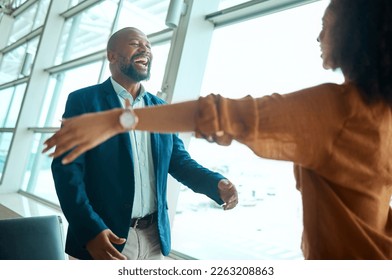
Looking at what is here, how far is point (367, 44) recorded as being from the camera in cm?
59

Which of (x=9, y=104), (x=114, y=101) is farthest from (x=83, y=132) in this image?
(x=9, y=104)

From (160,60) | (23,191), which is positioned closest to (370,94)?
(160,60)

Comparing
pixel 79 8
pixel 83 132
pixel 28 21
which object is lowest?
pixel 83 132

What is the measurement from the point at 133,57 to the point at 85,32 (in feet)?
4.36

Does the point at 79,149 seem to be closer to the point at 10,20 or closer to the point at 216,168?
the point at 216,168

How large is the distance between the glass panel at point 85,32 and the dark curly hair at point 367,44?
1193mm

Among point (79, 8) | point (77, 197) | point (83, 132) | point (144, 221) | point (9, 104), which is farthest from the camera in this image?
point (9, 104)

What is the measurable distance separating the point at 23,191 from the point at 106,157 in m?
1.36

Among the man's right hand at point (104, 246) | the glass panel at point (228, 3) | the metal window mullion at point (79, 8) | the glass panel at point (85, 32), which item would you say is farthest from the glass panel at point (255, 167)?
the metal window mullion at point (79, 8)

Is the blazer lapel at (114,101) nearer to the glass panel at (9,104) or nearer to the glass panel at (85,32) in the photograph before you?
the glass panel at (85,32)

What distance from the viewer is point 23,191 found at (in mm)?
1782

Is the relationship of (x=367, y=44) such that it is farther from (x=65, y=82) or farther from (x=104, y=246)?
(x=65, y=82)

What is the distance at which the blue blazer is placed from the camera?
71 centimetres

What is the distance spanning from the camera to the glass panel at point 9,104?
2736mm
